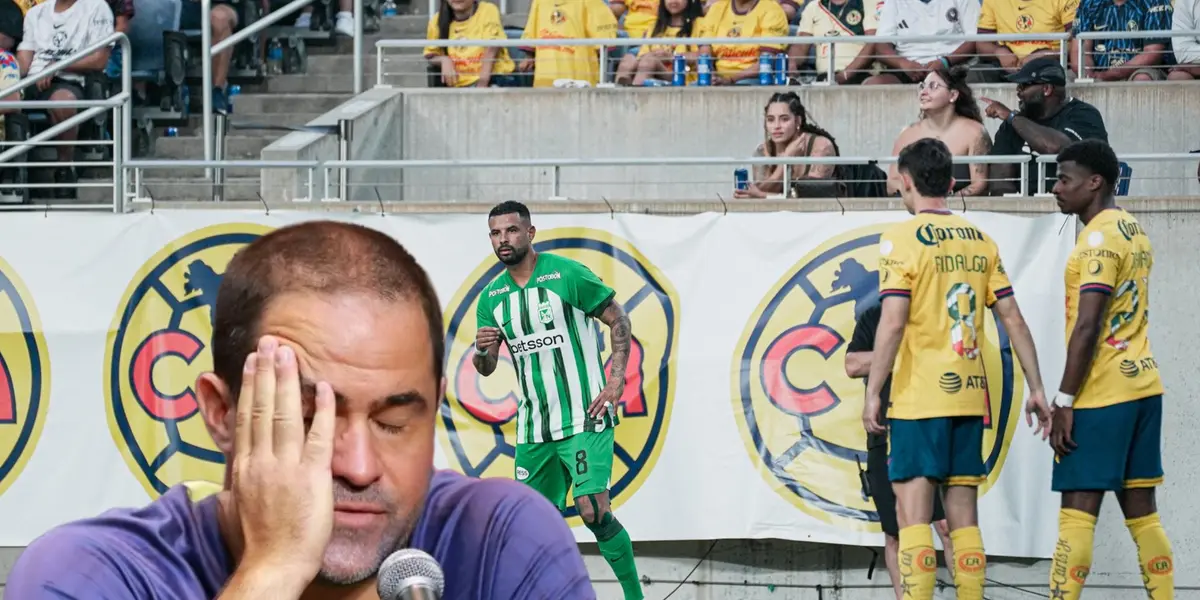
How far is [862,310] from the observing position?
9.16 meters

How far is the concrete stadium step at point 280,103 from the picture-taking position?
13812 millimetres

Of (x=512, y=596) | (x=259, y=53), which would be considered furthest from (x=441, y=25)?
(x=512, y=596)

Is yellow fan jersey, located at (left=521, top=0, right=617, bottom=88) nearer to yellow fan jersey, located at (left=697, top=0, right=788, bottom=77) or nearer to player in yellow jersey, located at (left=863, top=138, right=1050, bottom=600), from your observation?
yellow fan jersey, located at (left=697, top=0, right=788, bottom=77)

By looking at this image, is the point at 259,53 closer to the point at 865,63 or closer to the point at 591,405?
the point at 865,63

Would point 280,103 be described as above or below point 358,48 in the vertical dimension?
below

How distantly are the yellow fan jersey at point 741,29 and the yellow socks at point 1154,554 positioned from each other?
18.9ft

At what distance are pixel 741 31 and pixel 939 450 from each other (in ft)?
19.1

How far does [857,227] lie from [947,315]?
170 cm

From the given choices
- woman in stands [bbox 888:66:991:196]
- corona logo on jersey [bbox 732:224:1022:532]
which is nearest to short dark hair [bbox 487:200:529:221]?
corona logo on jersey [bbox 732:224:1022:532]

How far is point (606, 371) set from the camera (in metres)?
9.45

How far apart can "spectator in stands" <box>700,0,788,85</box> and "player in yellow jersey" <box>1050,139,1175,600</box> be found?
4956mm

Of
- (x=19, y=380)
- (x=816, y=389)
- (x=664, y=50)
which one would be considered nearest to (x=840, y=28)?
(x=664, y=50)

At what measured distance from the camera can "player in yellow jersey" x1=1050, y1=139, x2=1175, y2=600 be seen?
7602 millimetres

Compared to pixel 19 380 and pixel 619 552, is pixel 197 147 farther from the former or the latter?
pixel 619 552
